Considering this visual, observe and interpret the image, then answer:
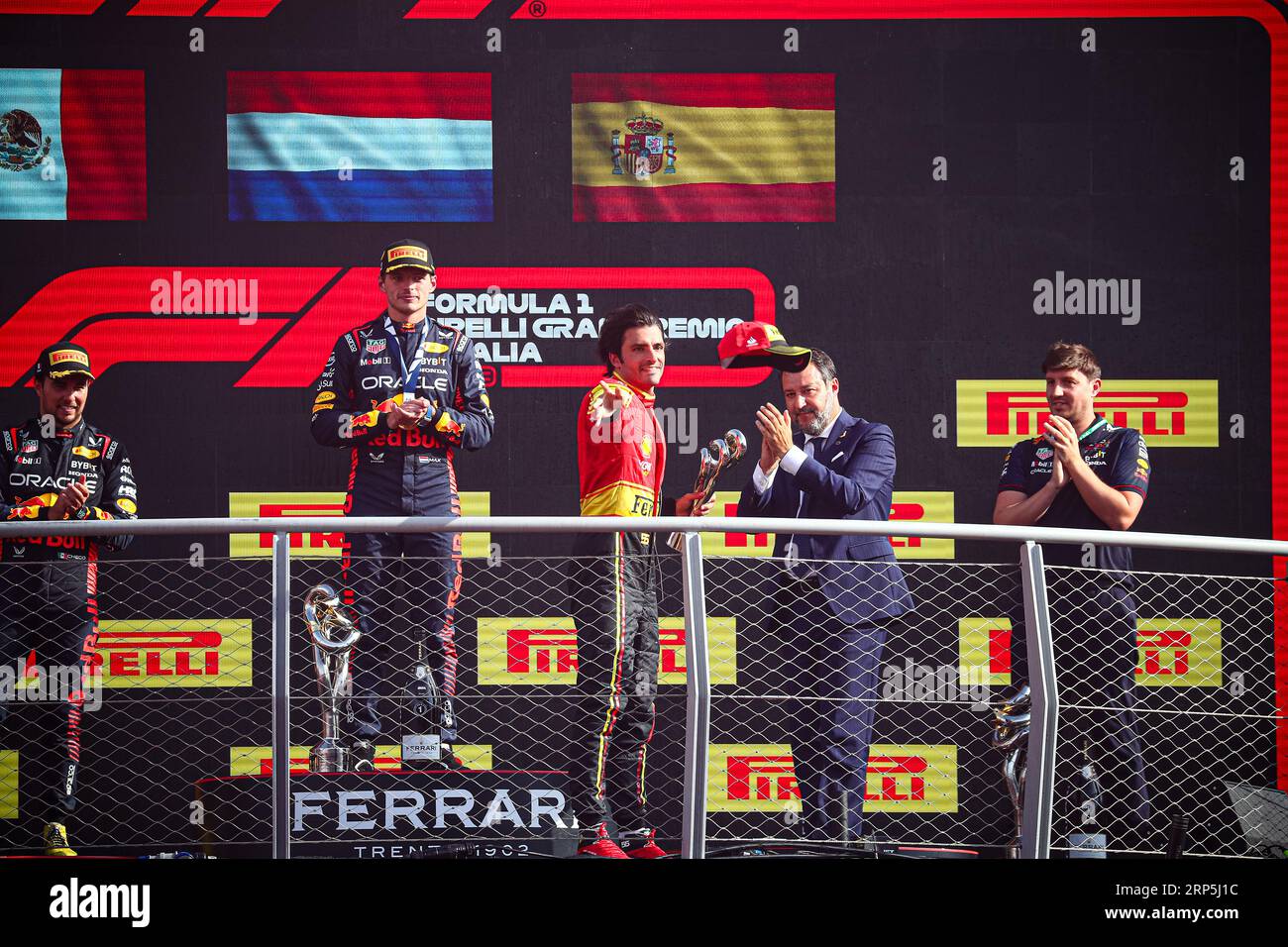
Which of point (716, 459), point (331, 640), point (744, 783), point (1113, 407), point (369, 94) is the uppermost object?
point (369, 94)

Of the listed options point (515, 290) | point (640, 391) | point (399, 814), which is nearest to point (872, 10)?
point (515, 290)

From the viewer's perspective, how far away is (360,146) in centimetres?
494

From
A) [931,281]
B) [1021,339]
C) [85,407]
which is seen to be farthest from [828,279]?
[85,407]

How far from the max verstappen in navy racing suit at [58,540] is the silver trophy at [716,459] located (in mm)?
1936

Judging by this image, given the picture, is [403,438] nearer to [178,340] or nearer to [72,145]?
[178,340]

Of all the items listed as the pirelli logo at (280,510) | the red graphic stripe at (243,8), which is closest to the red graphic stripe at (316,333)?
the pirelli logo at (280,510)

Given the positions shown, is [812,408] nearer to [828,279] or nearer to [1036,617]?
[828,279]

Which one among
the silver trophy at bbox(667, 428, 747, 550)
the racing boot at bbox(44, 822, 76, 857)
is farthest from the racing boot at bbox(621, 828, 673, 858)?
the racing boot at bbox(44, 822, 76, 857)

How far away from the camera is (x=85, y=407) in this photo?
487cm

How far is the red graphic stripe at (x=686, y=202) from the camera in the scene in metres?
4.99

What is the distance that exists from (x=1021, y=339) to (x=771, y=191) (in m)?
1.09

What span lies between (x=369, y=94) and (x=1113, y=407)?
3.01m

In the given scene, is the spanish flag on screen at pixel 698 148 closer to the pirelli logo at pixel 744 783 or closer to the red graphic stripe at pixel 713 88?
the red graphic stripe at pixel 713 88

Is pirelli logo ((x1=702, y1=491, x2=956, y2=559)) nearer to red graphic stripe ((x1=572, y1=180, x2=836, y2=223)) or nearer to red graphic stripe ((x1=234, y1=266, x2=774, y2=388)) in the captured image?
red graphic stripe ((x1=234, y1=266, x2=774, y2=388))
